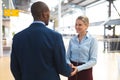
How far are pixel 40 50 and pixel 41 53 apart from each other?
0.9 inches

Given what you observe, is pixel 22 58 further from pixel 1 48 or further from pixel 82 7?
pixel 82 7

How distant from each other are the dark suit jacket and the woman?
575 millimetres

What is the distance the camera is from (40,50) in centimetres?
162

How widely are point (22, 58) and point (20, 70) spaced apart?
13 cm

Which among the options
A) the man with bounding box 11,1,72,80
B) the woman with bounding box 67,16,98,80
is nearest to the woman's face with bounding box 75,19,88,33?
the woman with bounding box 67,16,98,80

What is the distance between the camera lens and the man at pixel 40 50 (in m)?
1.62

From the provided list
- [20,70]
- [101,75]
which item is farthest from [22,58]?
[101,75]

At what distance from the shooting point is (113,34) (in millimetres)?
11648

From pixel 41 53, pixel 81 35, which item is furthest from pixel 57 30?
pixel 41 53

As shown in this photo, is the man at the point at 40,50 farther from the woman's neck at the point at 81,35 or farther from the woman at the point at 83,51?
the woman's neck at the point at 81,35

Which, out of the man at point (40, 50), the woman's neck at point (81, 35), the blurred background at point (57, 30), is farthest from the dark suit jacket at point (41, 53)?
the blurred background at point (57, 30)

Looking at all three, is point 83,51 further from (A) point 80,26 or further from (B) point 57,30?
(B) point 57,30

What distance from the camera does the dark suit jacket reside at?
162cm

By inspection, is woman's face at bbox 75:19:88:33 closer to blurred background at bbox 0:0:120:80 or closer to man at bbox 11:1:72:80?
man at bbox 11:1:72:80
